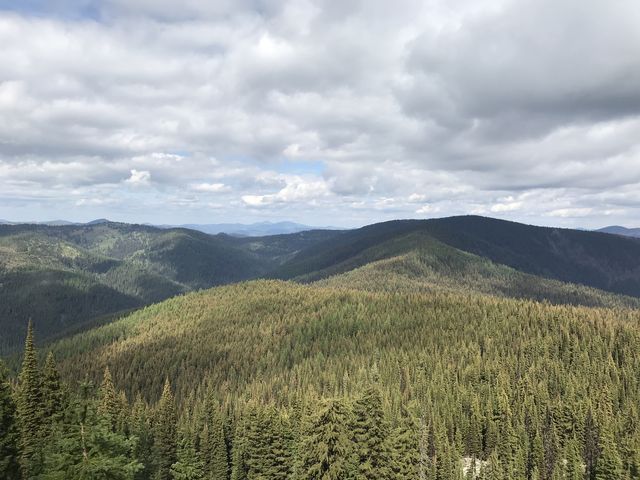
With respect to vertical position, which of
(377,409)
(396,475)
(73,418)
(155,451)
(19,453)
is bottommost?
(155,451)

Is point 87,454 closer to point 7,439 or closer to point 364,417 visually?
point 7,439

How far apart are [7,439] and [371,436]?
137ft

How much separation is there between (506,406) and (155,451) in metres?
105

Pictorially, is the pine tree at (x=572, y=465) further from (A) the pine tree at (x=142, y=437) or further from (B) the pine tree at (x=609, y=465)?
(A) the pine tree at (x=142, y=437)

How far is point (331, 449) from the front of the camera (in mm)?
53094

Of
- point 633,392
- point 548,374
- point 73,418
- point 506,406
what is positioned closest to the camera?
point 73,418

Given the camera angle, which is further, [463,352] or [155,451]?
[463,352]

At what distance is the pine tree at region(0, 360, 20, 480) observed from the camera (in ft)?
145

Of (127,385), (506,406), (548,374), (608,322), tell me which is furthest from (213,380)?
(608,322)

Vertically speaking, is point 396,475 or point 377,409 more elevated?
point 377,409

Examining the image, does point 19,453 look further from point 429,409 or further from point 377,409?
point 429,409

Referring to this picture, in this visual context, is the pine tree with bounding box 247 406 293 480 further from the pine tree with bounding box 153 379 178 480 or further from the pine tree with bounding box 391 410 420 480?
the pine tree with bounding box 391 410 420 480

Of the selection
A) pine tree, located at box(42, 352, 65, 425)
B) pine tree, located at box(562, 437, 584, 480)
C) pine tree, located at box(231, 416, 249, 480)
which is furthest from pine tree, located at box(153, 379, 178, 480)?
pine tree, located at box(562, 437, 584, 480)

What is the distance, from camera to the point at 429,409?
445 ft
